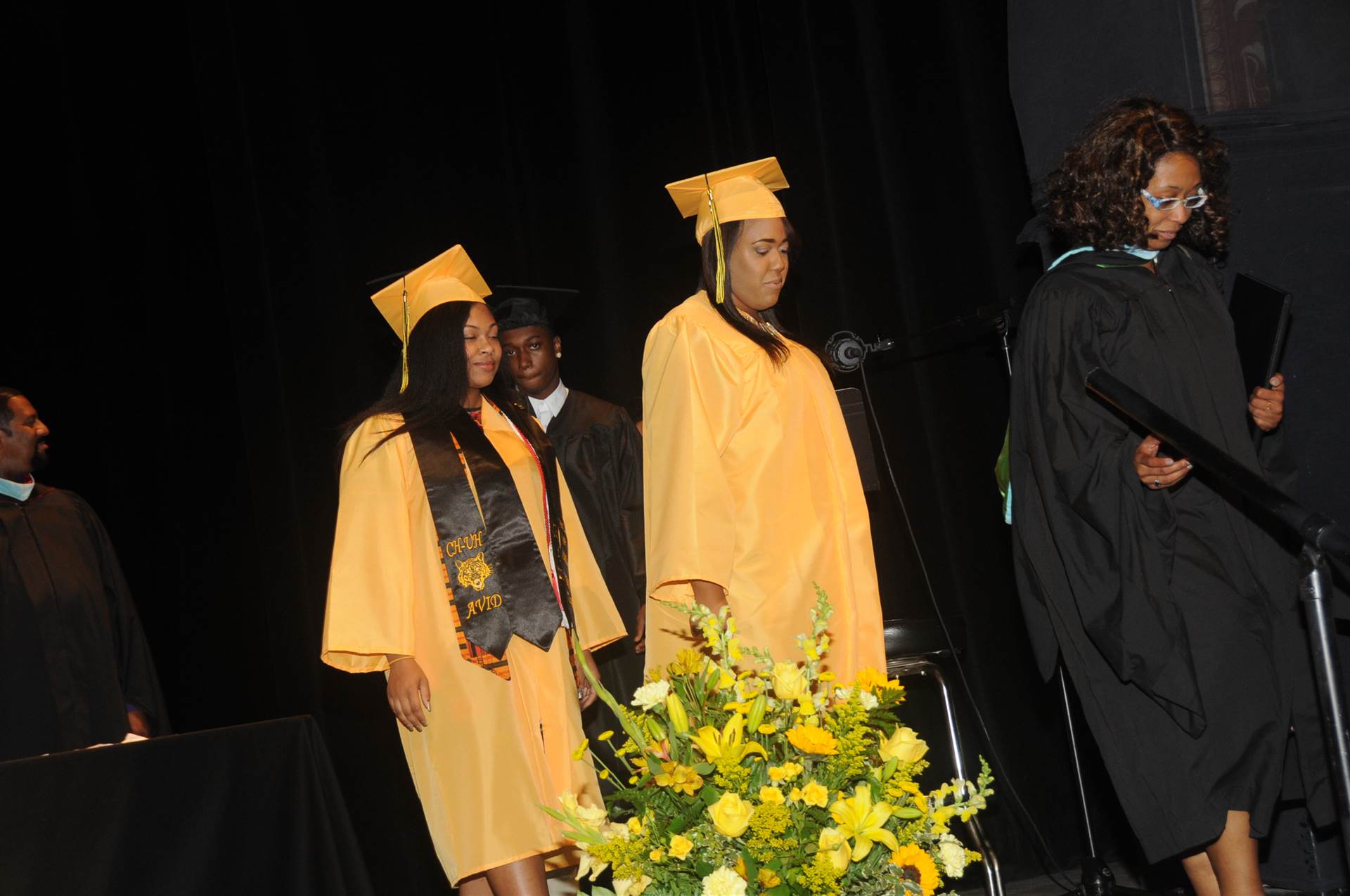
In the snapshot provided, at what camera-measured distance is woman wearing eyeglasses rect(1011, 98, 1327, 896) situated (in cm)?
248

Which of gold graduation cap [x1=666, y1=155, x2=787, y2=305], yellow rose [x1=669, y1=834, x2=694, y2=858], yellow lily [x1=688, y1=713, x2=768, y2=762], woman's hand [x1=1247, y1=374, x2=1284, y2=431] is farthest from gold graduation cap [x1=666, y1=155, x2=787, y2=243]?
yellow rose [x1=669, y1=834, x2=694, y2=858]

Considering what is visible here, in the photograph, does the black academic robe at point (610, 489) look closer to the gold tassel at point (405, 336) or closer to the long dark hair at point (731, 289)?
the gold tassel at point (405, 336)

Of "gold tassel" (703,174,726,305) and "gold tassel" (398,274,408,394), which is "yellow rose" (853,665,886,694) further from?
"gold tassel" (398,274,408,394)

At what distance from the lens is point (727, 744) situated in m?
1.26

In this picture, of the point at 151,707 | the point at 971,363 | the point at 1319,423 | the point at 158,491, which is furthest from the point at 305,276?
the point at 1319,423

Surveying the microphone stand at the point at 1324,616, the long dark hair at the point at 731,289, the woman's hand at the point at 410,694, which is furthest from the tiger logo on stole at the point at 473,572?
the microphone stand at the point at 1324,616

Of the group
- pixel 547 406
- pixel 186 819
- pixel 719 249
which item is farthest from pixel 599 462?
pixel 186 819

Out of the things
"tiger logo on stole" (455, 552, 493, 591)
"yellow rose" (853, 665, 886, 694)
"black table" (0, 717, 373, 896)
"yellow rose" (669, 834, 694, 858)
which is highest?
"tiger logo on stole" (455, 552, 493, 591)

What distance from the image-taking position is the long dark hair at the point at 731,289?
297cm

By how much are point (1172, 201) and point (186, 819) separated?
2446mm

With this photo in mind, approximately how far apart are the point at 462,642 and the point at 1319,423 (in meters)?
2.32

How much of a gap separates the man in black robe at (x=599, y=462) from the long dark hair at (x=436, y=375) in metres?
1.21

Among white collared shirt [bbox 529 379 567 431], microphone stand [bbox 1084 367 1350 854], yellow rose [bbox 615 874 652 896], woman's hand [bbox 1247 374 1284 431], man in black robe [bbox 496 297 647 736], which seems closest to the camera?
yellow rose [bbox 615 874 652 896]

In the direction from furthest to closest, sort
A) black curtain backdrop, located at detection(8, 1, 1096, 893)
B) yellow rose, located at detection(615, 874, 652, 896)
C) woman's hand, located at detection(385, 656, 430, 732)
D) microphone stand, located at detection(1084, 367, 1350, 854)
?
black curtain backdrop, located at detection(8, 1, 1096, 893) < woman's hand, located at detection(385, 656, 430, 732) < microphone stand, located at detection(1084, 367, 1350, 854) < yellow rose, located at detection(615, 874, 652, 896)
